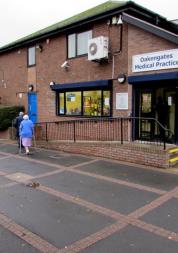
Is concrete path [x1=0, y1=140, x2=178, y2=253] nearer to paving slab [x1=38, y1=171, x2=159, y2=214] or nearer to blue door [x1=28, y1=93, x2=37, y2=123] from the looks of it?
paving slab [x1=38, y1=171, x2=159, y2=214]

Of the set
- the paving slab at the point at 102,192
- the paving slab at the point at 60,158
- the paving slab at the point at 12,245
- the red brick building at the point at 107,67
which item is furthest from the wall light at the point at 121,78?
the paving slab at the point at 12,245

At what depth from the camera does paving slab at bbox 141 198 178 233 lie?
4.71 meters

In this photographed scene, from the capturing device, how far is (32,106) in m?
16.5

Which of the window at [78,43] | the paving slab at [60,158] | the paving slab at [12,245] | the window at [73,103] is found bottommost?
the paving slab at [12,245]

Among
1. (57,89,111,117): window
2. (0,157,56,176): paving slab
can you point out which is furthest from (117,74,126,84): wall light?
(0,157,56,176): paving slab

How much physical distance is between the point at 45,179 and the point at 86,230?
10.9 feet

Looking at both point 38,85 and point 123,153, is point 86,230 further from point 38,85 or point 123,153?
point 38,85

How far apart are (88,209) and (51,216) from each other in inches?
29.4

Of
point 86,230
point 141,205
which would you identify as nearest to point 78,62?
point 141,205

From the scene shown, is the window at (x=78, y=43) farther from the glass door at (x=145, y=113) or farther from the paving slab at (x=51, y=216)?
the paving slab at (x=51, y=216)

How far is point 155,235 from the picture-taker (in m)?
4.36

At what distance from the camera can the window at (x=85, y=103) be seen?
12078 millimetres

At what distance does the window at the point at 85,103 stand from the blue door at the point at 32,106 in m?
2.20

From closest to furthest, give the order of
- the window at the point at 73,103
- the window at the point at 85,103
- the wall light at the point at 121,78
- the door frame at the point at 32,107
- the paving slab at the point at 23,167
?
the paving slab at the point at 23,167 < the wall light at the point at 121,78 < the window at the point at 85,103 < the window at the point at 73,103 < the door frame at the point at 32,107
